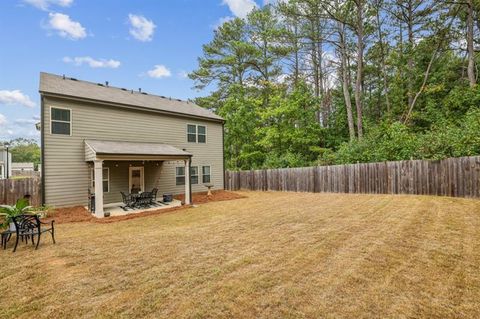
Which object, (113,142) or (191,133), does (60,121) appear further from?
(191,133)

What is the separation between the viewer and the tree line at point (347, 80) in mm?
15687

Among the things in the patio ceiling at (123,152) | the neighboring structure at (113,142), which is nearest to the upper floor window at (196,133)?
the neighboring structure at (113,142)

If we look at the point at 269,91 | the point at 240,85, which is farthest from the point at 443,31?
the point at 240,85

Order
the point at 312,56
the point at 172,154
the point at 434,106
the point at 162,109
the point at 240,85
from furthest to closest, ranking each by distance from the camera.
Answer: the point at 240,85 < the point at 312,56 < the point at 434,106 < the point at 162,109 < the point at 172,154

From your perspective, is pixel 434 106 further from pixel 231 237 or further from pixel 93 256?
pixel 93 256

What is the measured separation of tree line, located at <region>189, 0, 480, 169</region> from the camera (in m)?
15.7

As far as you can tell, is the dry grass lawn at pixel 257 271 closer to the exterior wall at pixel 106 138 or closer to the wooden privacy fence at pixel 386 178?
the wooden privacy fence at pixel 386 178

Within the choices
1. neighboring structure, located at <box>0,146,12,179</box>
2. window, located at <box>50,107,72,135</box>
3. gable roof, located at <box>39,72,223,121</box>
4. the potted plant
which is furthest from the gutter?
neighboring structure, located at <box>0,146,12,179</box>

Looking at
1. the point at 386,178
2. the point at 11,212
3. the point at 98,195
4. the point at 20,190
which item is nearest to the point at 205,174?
the point at 98,195

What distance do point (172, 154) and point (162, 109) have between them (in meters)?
3.75

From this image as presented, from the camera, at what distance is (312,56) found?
955 inches

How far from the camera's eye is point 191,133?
16125 mm

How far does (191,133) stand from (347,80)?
565 inches

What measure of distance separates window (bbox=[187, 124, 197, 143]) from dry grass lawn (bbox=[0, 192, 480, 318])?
9.23 metres
